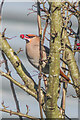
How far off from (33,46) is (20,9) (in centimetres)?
58

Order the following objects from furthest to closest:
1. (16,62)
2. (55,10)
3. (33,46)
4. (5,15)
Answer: (5,15) → (33,46) → (16,62) → (55,10)

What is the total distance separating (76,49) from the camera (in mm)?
2578

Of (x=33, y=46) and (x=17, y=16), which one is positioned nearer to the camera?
(x=33, y=46)

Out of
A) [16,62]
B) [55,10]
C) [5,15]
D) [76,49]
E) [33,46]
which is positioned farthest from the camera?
[5,15]

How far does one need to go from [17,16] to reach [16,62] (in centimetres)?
148

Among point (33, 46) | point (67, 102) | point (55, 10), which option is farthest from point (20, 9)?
point (55, 10)

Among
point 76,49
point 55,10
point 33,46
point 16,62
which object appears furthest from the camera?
point 33,46

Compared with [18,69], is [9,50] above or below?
above

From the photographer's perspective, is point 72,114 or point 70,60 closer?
point 70,60

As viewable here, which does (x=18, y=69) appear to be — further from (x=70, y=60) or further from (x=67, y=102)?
(x=67, y=102)

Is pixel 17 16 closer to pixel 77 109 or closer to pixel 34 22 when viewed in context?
pixel 34 22

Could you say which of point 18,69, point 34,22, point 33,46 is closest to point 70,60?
point 18,69

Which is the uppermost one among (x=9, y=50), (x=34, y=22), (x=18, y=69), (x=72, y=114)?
(x=34, y=22)

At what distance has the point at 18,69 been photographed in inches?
91.7
